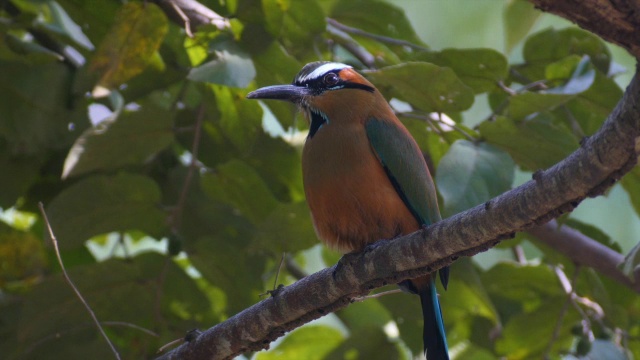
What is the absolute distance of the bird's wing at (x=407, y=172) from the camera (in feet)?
10.4

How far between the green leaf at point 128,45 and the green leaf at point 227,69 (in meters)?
0.32

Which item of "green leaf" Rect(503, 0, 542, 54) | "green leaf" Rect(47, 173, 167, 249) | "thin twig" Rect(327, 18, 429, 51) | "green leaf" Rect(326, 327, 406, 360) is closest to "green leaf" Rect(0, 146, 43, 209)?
"green leaf" Rect(47, 173, 167, 249)

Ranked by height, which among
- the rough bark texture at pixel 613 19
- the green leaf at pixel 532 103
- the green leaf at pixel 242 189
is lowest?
the green leaf at pixel 242 189

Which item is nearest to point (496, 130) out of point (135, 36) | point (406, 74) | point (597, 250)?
point (406, 74)

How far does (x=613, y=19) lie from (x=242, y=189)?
2144 mm

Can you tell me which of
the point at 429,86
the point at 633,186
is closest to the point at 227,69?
the point at 429,86

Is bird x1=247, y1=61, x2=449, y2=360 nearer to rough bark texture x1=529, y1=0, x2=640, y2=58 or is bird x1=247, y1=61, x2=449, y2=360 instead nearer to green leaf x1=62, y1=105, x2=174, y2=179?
green leaf x1=62, y1=105, x2=174, y2=179

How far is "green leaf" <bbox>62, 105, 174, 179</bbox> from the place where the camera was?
3.48m

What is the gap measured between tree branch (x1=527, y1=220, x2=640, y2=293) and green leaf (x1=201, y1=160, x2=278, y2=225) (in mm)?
1170

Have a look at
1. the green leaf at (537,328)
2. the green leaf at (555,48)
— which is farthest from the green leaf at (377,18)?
the green leaf at (537,328)

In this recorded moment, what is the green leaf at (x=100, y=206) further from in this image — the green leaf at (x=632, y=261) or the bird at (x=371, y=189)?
the green leaf at (x=632, y=261)

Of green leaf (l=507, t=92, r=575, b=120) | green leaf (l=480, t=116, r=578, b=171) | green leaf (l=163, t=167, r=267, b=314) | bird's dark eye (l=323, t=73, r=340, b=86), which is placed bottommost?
green leaf (l=163, t=167, r=267, b=314)

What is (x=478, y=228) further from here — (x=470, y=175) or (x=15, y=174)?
(x=15, y=174)

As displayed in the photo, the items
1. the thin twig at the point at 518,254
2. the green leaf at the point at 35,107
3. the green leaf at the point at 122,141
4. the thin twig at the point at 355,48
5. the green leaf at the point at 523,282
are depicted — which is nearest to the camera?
the green leaf at the point at 122,141
